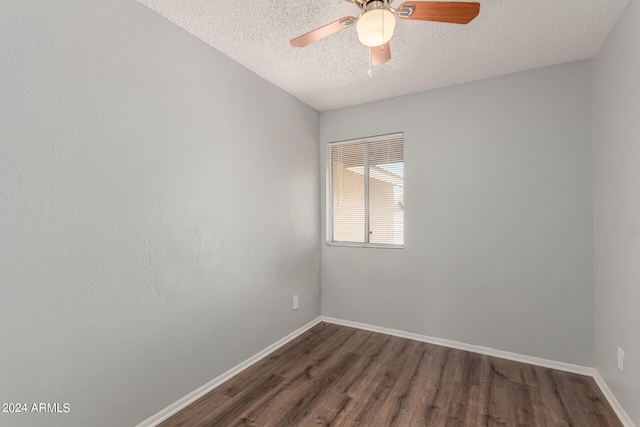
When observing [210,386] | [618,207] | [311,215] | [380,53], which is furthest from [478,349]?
[380,53]

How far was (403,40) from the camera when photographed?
2.14 meters

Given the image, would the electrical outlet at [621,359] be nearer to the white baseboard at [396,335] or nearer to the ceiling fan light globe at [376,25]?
the white baseboard at [396,335]

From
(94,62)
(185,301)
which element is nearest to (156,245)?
(185,301)

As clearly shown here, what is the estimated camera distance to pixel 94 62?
1.58 meters

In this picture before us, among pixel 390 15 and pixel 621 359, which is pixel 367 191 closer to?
pixel 390 15

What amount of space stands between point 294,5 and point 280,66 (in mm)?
776

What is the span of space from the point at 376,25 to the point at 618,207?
78.0 inches

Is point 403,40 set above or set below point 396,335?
above

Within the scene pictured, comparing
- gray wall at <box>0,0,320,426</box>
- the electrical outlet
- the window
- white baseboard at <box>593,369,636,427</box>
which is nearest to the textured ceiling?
gray wall at <box>0,0,320,426</box>

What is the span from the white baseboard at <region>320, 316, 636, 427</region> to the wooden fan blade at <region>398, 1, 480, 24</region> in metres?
2.50

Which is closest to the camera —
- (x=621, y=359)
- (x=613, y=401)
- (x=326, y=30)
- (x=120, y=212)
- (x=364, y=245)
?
(x=326, y=30)

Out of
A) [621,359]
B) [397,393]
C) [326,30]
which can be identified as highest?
[326,30]

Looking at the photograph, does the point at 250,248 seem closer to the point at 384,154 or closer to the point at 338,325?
the point at 338,325

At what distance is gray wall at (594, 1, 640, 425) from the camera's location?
5.58 feet
